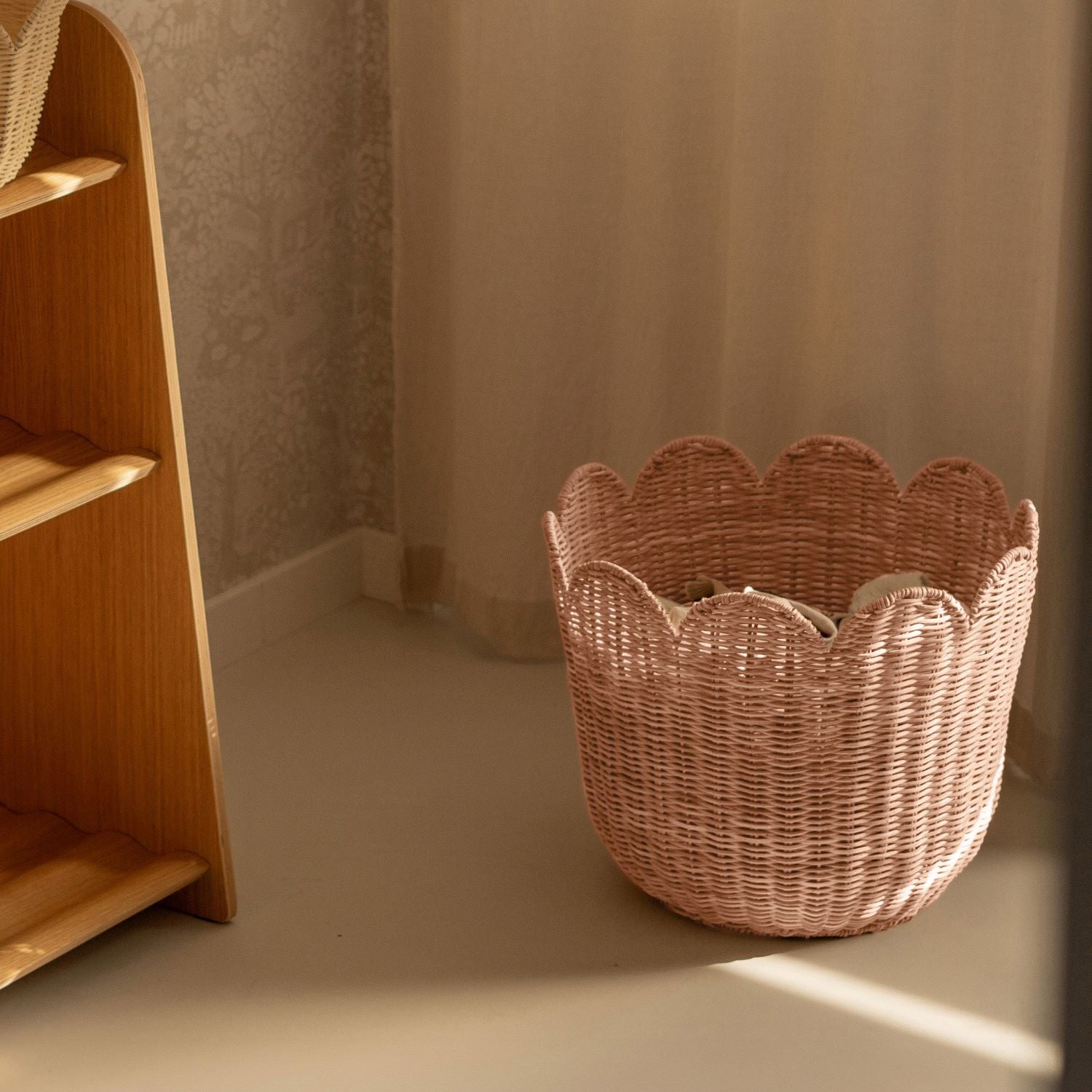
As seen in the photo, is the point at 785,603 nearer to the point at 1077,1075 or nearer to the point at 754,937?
the point at 754,937

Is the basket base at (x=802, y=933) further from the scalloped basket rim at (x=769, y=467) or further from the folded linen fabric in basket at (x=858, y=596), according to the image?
the scalloped basket rim at (x=769, y=467)

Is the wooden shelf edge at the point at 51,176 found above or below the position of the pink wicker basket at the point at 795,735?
above

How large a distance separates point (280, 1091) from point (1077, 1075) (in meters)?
1.06

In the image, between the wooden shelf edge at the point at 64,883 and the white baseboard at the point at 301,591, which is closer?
the wooden shelf edge at the point at 64,883

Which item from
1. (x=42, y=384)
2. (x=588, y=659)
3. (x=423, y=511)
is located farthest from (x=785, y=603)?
(x=423, y=511)

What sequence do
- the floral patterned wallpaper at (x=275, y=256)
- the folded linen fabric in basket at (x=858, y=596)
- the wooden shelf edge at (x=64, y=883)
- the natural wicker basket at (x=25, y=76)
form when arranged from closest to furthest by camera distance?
the natural wicker basket at (x=25, y=76), the wooden shelf edge at (x=64, y=883), the folded linen fabric in basket at (x=858, y=596), the floral patterned wallpaper at (x=275, y=256)

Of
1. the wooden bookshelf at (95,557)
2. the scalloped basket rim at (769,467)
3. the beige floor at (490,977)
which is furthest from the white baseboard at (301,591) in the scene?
the scalloped basket rim at (769,467)

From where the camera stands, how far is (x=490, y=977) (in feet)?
4.22

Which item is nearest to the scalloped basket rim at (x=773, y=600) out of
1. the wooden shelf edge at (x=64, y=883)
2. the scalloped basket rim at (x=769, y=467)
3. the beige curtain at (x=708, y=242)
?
the scalloped basket rim at (x=769, y=467)

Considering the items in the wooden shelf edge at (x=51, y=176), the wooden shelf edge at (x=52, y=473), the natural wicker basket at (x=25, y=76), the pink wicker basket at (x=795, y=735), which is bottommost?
the pink wicker basket at (x=795, y=735)

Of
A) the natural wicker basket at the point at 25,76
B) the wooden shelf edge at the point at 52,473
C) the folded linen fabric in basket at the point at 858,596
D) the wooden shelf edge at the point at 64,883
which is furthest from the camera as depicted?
the folded linen fabric in basket at the point at 858,596

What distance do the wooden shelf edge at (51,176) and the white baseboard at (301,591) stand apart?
830 millimetres

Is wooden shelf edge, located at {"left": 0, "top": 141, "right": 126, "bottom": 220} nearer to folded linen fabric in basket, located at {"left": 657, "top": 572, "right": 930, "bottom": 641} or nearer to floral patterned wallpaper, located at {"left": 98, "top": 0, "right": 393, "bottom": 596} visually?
floral patterned wallpaper, located at {"left": 98, "top": 0, "right": 393, "bottom": 596}

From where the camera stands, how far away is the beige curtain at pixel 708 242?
4.87 ft
